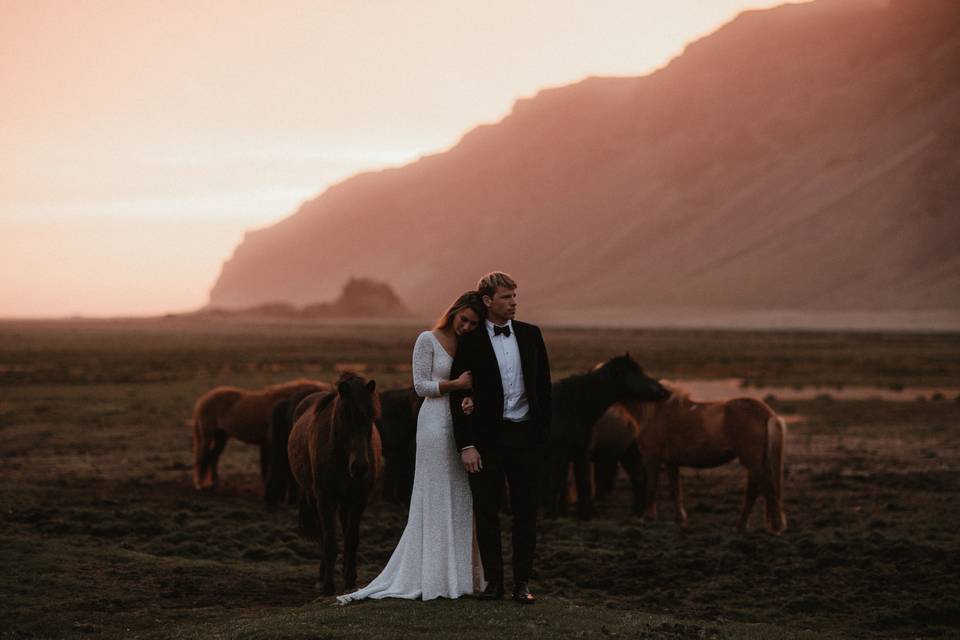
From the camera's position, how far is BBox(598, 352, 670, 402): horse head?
13419mm

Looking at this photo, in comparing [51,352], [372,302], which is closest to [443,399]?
[51,352]

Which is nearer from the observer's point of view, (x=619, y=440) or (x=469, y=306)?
(x=469, y=306)

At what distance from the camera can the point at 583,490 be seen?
13914 mm

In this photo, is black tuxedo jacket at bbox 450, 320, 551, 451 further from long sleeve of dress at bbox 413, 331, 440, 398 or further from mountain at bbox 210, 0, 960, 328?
mountain at bbox 210, 0, 960, 328

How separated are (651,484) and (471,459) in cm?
685

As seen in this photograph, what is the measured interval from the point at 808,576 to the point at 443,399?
16.1 ft

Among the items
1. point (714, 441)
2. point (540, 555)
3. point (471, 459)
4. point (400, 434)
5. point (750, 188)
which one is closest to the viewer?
point (471, 459)

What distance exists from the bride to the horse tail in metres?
5.92

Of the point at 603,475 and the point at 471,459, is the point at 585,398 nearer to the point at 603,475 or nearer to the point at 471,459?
the point at 603,475

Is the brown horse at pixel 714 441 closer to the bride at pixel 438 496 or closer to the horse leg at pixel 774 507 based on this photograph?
the horse leg at pixel 774 507

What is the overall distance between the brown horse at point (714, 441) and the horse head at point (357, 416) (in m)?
5.69

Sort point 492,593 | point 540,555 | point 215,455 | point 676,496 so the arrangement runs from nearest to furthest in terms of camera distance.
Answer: point 492,593, point 540,555, point 676,496, point 215,455

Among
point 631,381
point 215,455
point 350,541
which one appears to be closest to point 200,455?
point 215,455

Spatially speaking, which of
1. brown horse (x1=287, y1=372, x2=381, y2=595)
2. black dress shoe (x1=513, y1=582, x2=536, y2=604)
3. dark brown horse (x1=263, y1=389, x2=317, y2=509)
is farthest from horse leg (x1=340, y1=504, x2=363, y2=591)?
dark brown horse (x1=263, y1=389, x2=317, y2=509)
